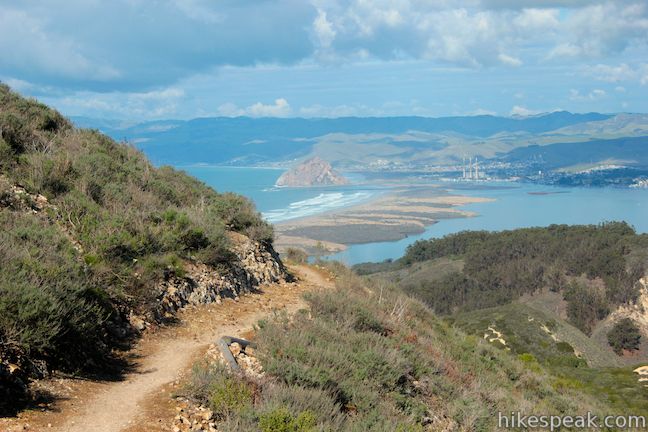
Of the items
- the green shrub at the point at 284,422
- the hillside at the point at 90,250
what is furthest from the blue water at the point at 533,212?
the green shrub at the point at 284,422

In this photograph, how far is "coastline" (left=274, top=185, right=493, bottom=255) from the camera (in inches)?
3506

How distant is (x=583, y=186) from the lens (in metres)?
191

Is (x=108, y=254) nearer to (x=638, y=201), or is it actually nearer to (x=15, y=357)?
(x=15, y=357)

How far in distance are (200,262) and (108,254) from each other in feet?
7.62

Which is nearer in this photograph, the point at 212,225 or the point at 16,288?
the point at 16,288

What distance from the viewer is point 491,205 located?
141 meters

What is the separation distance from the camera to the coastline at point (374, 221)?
89062 millimetres

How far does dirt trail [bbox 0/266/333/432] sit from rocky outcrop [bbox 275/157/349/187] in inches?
6870

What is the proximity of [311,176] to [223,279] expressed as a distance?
593 ft

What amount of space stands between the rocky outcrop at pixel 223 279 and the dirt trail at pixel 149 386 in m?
0.27

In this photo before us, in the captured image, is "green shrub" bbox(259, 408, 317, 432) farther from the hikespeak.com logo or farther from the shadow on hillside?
the hikespeak.com logo

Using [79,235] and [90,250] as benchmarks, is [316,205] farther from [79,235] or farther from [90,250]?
[90,250]

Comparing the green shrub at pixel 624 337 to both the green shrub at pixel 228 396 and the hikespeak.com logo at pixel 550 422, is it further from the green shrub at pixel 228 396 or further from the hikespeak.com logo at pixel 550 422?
the green shrub at pixel 228 396

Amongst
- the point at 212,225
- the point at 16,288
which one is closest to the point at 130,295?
the point at 16,288
